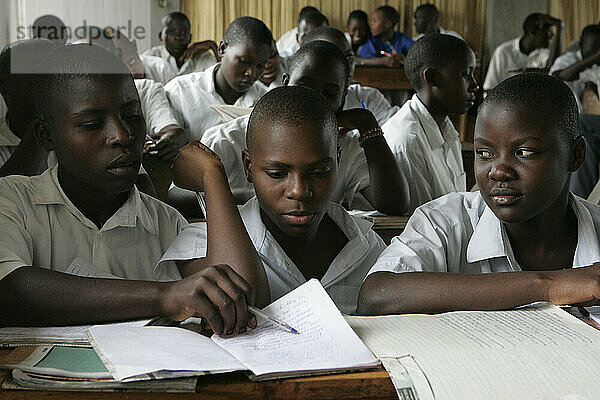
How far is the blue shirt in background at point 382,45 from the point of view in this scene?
7.59 meters

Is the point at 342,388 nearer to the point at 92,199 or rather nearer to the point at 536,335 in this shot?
the point at 536,335

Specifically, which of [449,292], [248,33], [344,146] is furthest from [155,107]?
[449,292]

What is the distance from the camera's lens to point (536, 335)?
91 centimetres

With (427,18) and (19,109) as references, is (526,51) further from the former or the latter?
(19,109)

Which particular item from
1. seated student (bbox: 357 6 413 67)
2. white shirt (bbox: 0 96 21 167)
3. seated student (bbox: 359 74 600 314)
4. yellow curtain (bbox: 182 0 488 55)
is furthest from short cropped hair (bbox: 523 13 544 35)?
seated student (bbox: 359 74 600 314)

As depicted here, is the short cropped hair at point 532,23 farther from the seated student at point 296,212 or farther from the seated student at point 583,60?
the seated student at point 296,212

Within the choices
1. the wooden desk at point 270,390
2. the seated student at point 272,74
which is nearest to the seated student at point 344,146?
the wooden desk at point 270,390

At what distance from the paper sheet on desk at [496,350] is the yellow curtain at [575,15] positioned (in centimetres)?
885

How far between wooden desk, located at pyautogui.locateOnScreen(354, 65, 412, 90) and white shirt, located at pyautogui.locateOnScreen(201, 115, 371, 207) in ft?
11.4

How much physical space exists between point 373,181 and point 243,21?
53.4 inches

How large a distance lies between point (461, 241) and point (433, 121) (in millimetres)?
1346

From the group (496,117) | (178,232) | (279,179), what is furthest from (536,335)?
(178,232)

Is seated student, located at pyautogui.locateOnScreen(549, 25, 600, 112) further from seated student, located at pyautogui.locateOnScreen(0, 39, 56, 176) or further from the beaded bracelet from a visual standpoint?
seated student, located at pyautogui.locateOnScreen(0, 39, 56, 176)

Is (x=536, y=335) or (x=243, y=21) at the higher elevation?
(x=243, y=21)
